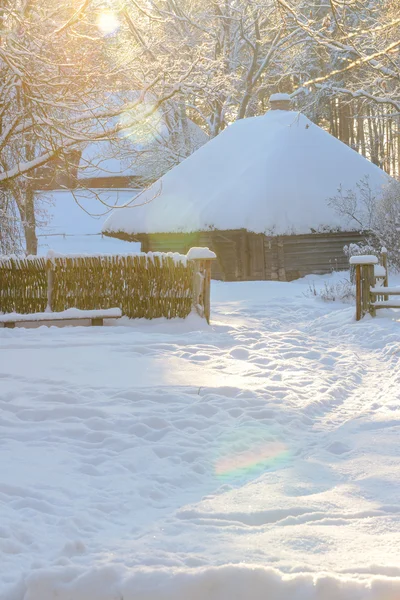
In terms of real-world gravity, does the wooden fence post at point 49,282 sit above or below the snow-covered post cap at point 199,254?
below

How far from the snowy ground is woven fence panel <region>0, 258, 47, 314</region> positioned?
7.57ft

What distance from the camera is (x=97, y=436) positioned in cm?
492

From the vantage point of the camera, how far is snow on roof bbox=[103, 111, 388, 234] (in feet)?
60.3

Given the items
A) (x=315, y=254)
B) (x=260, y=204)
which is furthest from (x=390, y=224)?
(x=260, y=204)

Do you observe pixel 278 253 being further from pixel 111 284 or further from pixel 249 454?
pixel 249 454

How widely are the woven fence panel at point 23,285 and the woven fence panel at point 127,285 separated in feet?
0.70

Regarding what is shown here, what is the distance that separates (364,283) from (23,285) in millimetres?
5222

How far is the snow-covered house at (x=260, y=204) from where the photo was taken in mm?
18469

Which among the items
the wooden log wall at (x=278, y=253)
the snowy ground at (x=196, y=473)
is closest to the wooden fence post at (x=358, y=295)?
the snowy ground at (x=196, y=473)

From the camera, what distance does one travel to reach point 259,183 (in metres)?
18.8

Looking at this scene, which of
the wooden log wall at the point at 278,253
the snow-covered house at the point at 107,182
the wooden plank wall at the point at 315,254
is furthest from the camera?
the snow-covered house at the point at 107,182

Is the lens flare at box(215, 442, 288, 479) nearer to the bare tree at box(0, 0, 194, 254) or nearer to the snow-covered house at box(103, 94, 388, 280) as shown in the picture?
the bare tree at box(0, 0, 194, 254)

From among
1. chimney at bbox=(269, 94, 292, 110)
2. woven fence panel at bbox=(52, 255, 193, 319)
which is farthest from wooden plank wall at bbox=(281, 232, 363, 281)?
woven fence panel at bbox=(52, 255, 193, 319)

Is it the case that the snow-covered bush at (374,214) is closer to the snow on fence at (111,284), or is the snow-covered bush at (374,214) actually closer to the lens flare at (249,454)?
the snow on fence at (111,284)
